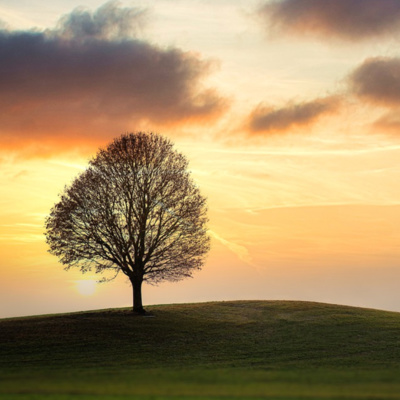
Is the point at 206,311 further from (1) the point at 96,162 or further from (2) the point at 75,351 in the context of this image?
(2) the point at 75,351

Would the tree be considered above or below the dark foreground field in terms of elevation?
above

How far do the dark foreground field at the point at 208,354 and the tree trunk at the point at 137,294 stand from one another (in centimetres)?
141

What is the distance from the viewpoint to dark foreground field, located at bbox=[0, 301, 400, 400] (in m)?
24.6

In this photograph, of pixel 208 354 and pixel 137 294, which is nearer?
pixel 208 354

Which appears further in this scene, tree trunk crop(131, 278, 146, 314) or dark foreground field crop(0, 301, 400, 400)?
tree trunk crop(131, 278, 146, 314)

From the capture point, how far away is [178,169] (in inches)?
2259

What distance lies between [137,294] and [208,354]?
1714 cm

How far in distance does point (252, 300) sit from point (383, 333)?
23.8 metres

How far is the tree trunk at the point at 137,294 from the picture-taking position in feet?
182

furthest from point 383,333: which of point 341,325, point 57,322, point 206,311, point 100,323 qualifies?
point 57,322

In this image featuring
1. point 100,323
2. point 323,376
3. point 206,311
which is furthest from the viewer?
point 206,311

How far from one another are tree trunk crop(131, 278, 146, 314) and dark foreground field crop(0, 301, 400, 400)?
1.41 meters

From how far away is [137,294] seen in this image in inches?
2210

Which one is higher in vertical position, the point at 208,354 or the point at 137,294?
the point at 137,294
